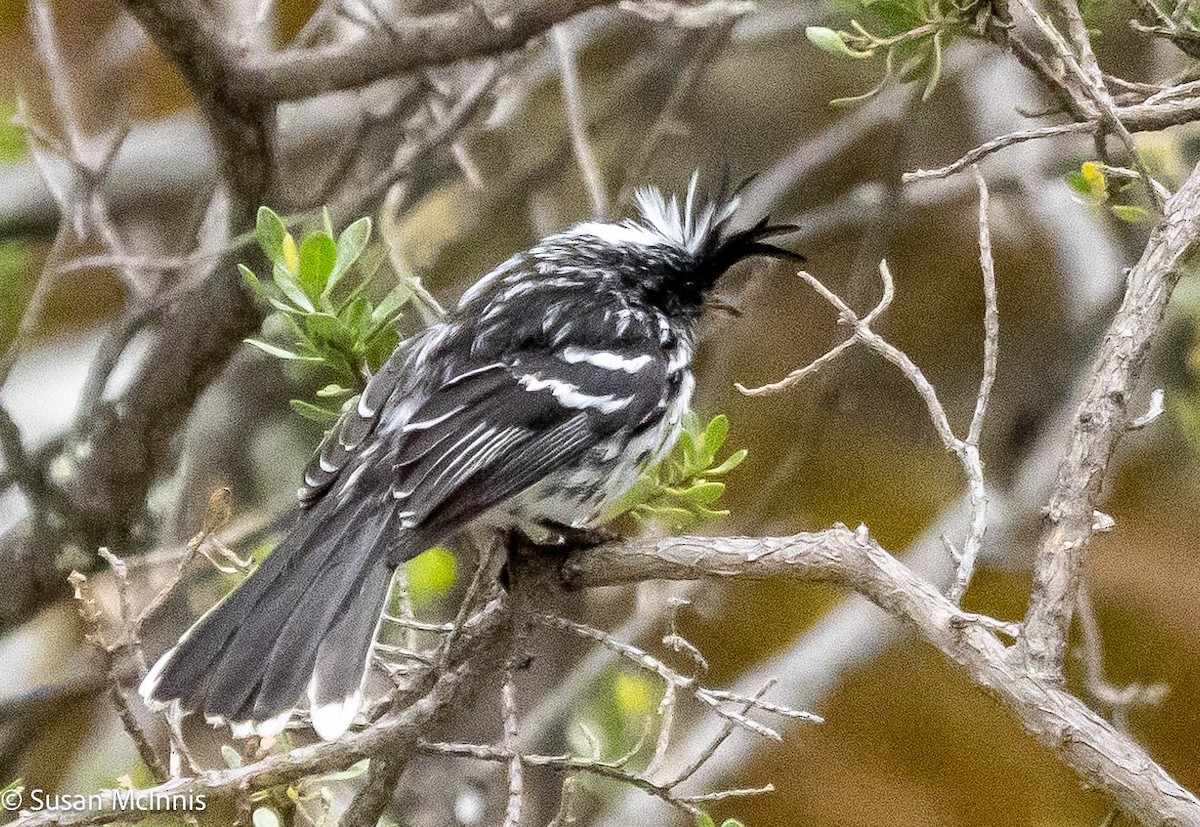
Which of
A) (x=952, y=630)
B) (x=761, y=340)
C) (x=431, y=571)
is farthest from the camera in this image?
(x=761, y=340)

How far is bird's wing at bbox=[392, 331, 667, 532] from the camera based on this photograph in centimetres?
168

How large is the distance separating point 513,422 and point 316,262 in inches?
14.0

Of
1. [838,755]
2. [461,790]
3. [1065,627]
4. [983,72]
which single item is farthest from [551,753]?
[983,72]

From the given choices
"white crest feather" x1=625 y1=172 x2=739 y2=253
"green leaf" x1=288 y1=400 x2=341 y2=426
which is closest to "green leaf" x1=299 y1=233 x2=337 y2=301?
"green leaf" x1=288 y1=400 x2=341 y2=426

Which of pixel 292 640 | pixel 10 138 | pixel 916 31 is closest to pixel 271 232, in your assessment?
pixel 292 640

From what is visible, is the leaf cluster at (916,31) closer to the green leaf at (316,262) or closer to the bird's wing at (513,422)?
the bird's wing at (513,422)

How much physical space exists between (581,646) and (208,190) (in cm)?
140

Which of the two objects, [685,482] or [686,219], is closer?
[685,482]

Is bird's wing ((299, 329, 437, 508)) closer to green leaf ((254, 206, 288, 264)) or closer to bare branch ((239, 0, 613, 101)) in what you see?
green leaf ((254, 206, 288, 264))

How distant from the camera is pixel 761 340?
3.58 m

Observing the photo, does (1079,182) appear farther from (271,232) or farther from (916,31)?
(271,232)

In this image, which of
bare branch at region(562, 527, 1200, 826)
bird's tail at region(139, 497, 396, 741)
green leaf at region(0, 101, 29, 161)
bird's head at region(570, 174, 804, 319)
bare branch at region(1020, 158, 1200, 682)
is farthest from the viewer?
green leaf at region(0, 101, 29, 161)

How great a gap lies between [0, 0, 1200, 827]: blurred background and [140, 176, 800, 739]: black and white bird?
0.67 meters

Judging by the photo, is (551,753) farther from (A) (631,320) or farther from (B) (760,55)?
(B) (760,55)
